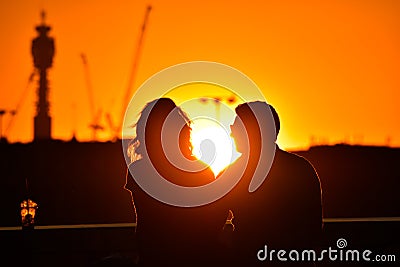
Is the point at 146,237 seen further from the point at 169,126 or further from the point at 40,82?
the point at 40,82

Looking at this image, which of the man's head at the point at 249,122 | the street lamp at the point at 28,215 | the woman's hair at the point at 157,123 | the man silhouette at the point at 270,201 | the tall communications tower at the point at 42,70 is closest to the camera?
the woman's hair at the point at 157,123

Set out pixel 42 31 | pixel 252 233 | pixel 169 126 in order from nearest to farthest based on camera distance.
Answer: pixel 169 126
pixel 252 233
pixel 42 31

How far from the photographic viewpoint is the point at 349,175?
100312 millimetres

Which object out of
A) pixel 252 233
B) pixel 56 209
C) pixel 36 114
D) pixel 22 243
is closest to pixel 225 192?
pixel 252 233

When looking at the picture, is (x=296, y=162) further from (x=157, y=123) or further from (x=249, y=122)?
(x=157, y=123)

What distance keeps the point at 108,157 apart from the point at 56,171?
7333mm

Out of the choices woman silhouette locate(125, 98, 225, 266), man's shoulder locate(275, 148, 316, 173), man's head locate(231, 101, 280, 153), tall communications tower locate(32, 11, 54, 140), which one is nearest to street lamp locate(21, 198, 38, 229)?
man's head locate(231, 101, 280, 153)

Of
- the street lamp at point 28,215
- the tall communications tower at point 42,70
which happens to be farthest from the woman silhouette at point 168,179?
the tall communications tower at point 42,70

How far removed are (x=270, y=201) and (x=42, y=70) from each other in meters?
150

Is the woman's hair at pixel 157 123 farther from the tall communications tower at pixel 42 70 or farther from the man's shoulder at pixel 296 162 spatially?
the tall communications tower at pixel 42 70

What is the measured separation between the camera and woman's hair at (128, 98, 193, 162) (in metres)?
8.21

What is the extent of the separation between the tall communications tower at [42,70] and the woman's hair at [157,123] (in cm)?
13185

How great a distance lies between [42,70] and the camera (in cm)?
15675

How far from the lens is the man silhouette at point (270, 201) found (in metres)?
8.54
